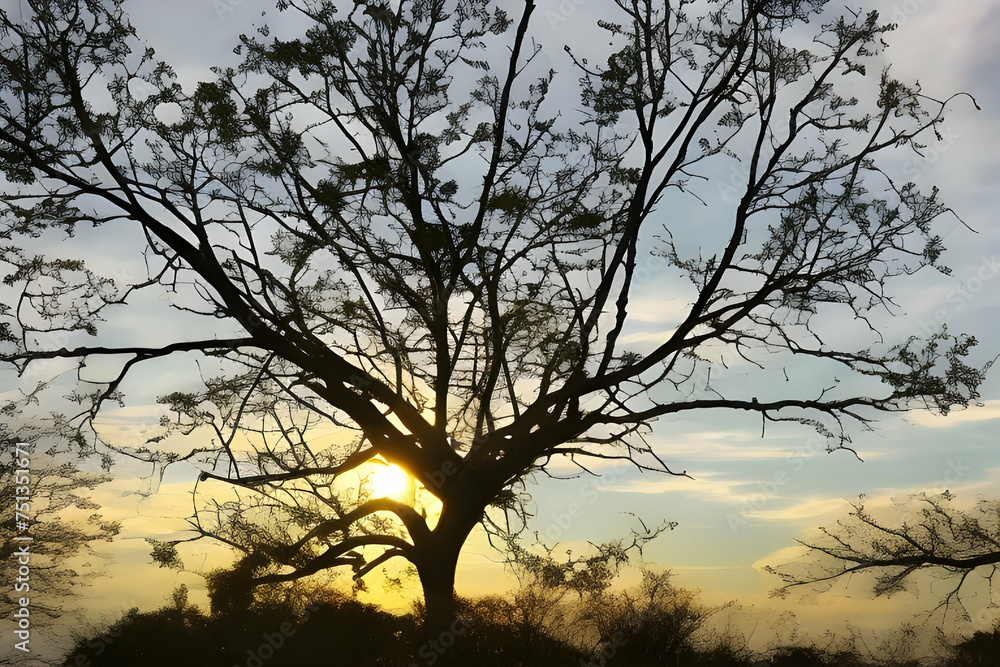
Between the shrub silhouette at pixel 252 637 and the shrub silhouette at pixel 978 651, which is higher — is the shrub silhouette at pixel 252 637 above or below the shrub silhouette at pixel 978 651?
above

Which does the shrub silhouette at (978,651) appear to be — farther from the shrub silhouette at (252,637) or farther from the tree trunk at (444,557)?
the shrub silhouette at (252,637)

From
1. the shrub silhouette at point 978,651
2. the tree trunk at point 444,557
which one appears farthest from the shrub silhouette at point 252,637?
the shrub silhouette at point 978,651

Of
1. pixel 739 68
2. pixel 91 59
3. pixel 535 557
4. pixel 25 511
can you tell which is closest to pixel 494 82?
pixel 739 68

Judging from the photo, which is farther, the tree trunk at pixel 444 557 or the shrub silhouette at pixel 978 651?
the shrub silhouette at pixel 978 651

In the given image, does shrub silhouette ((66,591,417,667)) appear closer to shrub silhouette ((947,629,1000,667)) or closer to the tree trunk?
the tree trunk

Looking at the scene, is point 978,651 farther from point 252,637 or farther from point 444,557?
point 252,637

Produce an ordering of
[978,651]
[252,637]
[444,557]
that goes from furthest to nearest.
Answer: [252,637] < [978,651] < [444,557]

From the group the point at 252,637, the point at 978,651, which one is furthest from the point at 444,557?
the point at 978,651

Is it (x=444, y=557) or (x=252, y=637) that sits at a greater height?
(x=444, y=557)

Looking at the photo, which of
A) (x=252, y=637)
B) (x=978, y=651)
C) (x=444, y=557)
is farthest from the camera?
(x=252, y=637)

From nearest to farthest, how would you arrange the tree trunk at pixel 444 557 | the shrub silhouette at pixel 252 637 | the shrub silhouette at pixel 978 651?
the tree trunk at pixel 444 557
the shrub silhouette at pixel 978 651
the shrub silhouette at pixel 252 637

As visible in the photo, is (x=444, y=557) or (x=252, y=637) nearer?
(x=444, y=557)

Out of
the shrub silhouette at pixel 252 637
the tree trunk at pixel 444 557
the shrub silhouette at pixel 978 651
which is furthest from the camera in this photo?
the shrub silhouette at pixel 252 637

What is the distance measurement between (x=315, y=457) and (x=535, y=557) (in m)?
3.84
